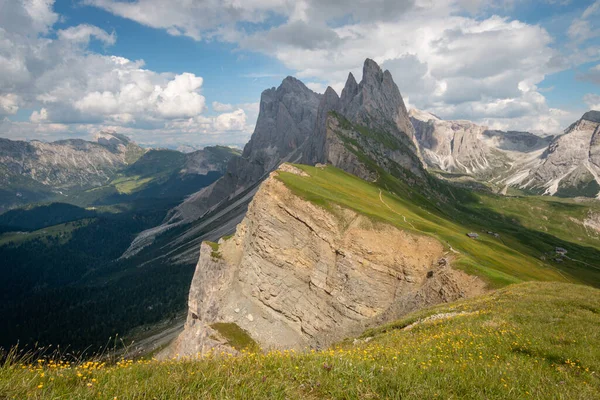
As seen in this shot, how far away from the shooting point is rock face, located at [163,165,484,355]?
4431 cm

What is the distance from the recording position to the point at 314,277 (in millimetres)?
50688

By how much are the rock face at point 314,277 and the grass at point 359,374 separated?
85.7 ft

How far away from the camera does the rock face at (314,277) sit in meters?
44.3

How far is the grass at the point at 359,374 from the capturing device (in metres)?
6.71

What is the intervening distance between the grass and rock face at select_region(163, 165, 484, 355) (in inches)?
1029

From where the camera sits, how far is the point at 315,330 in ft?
161

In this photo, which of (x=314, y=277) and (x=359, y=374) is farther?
(x=314, y=277)

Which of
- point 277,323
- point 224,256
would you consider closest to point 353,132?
point 224,256

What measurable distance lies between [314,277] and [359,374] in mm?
43078

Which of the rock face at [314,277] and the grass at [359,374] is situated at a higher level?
the grass at [359,374]

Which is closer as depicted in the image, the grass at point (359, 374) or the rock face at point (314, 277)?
the grass at point (359, 374)

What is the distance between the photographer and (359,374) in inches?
328

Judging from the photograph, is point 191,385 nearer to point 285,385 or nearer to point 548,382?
point 285,385

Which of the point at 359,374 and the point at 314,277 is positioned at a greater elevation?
the point at 359,374
